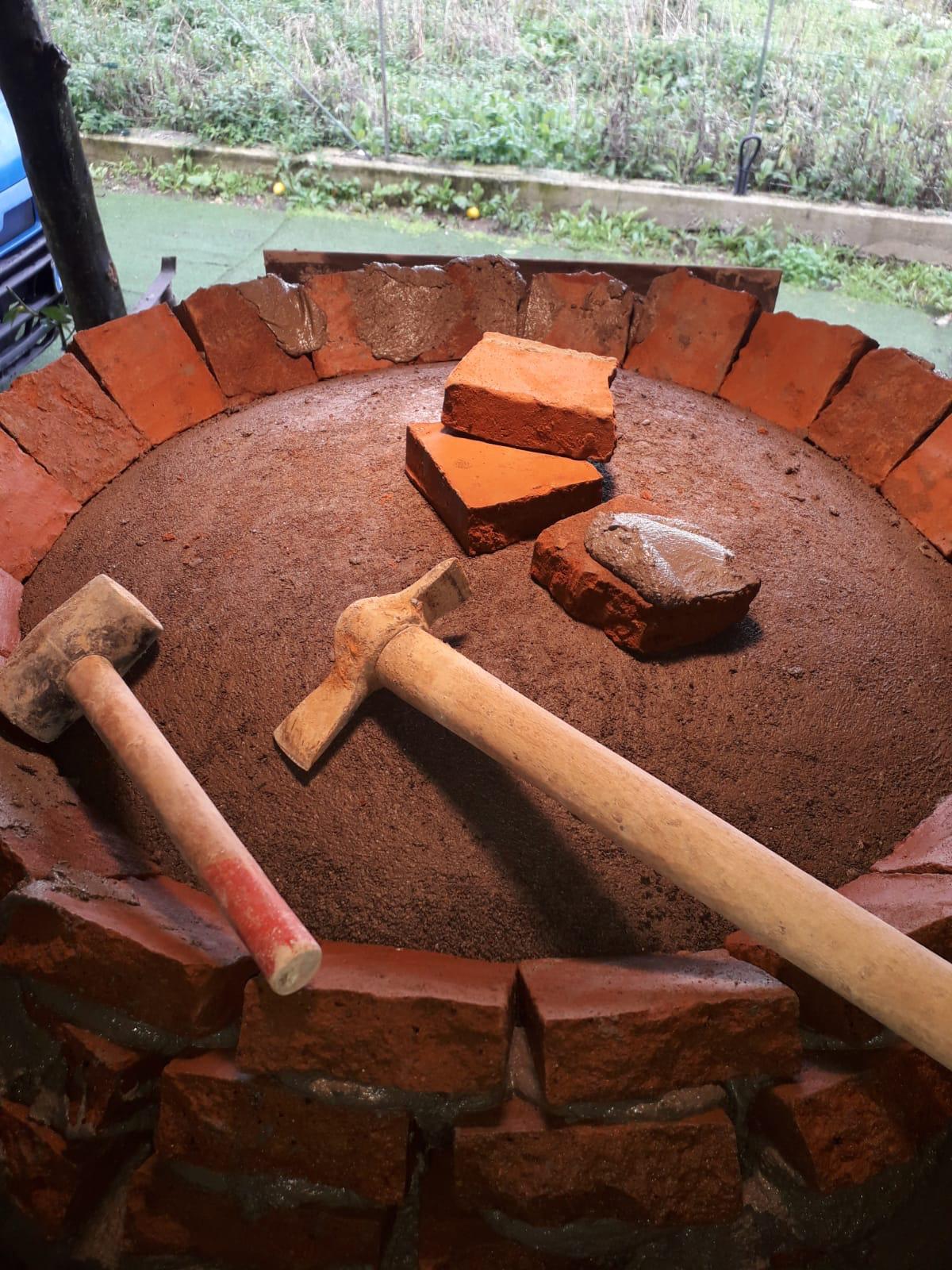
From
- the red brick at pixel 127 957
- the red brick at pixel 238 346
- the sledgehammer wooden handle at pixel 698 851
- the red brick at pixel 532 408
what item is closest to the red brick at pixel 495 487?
the red brick at pixel 532 408

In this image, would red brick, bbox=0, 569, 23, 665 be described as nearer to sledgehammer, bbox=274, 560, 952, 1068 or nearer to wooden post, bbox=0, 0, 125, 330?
sledgehammer, bbox=274, 560, 952, 1068

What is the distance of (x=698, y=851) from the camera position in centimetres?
130

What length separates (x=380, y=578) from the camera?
1960 mm

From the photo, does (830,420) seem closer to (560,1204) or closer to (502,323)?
(502,323)

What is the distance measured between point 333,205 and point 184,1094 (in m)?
4.95

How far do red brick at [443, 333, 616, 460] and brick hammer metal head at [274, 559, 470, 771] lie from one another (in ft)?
1.94

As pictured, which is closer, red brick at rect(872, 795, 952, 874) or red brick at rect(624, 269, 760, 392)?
red brick at rect(872, 795, 952, 874)

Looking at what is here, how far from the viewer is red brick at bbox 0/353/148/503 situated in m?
2.43

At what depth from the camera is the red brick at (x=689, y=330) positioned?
9.33 feet

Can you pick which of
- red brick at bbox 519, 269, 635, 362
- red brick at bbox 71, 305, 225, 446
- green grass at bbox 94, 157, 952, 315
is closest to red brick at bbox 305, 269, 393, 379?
red brick at bbox 71, 305, 225, 446

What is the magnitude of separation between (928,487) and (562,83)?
12.7 ft

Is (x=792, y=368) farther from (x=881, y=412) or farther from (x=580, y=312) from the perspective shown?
(x=580, y=312)

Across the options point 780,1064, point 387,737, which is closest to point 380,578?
point 387,737

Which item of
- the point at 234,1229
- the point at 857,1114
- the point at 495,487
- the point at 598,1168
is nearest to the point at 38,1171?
the point at 234,1229
